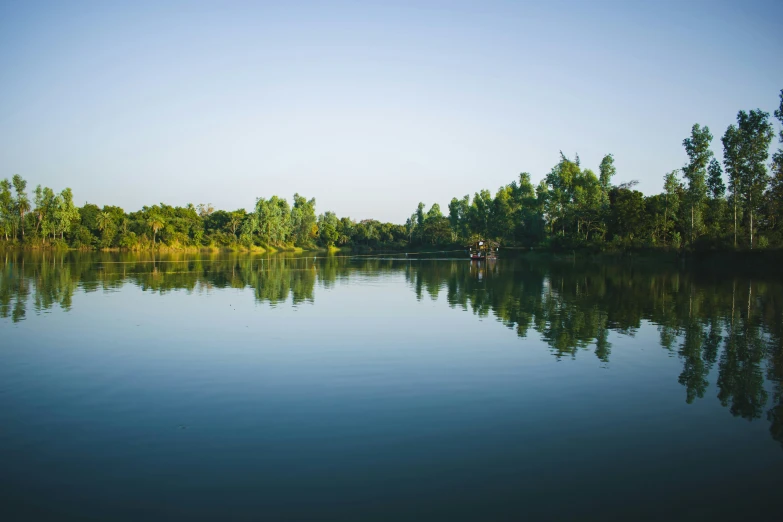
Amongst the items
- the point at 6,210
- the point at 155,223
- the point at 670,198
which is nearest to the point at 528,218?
the point at 670,198

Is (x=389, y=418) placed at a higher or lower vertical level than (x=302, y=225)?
lower

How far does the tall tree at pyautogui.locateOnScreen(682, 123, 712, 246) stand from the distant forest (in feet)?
0.47

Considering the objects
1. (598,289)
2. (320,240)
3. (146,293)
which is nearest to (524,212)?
(320,240)

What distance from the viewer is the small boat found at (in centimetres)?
9703

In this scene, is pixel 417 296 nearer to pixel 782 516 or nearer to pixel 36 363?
pixel 36 363

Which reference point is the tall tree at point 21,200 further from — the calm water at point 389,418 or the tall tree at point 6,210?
the calm water at point 389,418

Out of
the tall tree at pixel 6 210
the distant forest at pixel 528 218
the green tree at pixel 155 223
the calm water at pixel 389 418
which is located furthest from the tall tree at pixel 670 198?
the tall tree at pixel 6 210

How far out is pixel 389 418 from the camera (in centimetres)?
1110

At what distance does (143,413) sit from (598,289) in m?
34.9

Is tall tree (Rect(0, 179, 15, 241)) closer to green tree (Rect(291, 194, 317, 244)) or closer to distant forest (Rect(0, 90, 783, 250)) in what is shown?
distant forest (Rect(0, 90, 783, 250))

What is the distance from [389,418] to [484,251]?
107m

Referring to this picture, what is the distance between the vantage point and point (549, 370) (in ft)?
49.9

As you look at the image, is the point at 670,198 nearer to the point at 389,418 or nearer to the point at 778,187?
the point at 778,187

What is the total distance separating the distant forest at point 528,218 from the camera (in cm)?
6412
